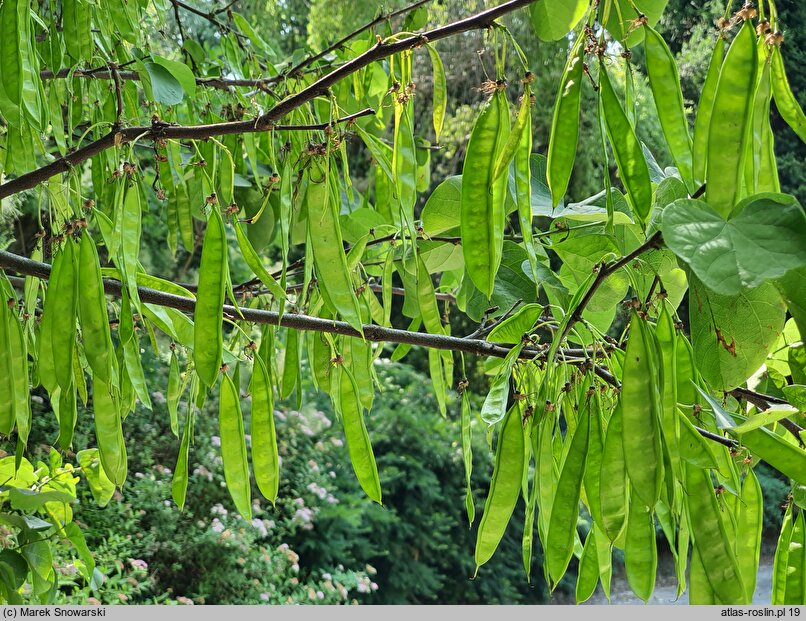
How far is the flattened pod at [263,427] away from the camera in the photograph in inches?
21.2

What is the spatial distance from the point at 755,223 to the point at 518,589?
13.6 feet

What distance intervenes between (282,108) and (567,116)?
0.18 metres

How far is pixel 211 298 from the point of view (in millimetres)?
499

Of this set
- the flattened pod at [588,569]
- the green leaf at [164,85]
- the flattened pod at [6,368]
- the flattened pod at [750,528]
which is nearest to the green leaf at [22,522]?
the flattened pod at [6,368]

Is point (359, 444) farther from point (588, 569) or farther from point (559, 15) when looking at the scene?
point (559, 15)

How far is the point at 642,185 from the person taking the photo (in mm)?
427

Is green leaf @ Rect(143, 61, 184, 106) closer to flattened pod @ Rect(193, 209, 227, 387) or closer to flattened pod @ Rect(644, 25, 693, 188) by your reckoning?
flattened pod @ Rect(193, 209, 227, 387)

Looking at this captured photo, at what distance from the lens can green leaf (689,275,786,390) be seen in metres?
0.45

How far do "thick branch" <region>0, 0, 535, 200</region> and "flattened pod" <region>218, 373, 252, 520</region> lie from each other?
0.16 m

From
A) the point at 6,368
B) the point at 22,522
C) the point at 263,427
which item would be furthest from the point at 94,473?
the point at 263,427

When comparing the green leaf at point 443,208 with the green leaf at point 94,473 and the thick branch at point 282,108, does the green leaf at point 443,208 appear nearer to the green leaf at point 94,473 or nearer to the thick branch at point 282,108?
the thick branch at point 282,108

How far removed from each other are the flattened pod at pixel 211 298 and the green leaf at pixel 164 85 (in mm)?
306

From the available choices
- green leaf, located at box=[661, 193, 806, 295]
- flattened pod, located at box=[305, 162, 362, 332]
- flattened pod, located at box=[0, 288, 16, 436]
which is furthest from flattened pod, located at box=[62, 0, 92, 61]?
green leaf, located at box=[661, 193, 806, 295]

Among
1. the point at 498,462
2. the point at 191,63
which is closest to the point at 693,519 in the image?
the point at 498,462
